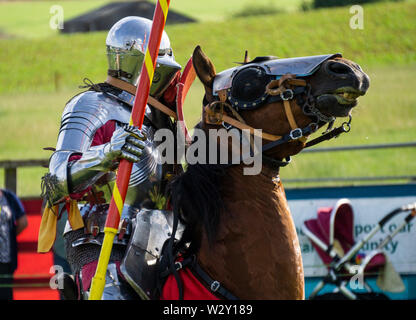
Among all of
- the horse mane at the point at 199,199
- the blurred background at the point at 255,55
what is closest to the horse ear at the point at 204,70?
the horse mane at the point at 199,199

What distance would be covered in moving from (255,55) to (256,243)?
12592 mm

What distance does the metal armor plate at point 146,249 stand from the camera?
130 inches

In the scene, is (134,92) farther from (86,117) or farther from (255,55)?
(255,55)

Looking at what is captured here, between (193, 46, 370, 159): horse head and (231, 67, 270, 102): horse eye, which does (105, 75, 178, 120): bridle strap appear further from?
(231, 67, 270, 102): horse eye

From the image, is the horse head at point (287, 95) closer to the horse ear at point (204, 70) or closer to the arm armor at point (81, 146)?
the horse ear at point (204, 70)

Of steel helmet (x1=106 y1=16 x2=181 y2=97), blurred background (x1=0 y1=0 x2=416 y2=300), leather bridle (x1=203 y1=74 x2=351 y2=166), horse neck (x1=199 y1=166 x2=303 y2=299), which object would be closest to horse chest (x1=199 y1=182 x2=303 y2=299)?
horse neck (x1=199 y1=166 x2=303 y2=299)

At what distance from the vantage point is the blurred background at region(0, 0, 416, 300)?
13414 mm

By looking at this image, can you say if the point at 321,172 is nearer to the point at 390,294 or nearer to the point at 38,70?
the point at 390,294

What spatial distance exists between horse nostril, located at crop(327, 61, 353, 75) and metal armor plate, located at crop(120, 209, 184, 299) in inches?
44.5

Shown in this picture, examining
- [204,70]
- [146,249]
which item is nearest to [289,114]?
[204,70]

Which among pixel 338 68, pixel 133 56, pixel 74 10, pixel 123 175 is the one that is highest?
pixel 74 10

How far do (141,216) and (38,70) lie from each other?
18717mm

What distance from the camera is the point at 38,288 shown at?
750cm

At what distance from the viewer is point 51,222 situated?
379cm
